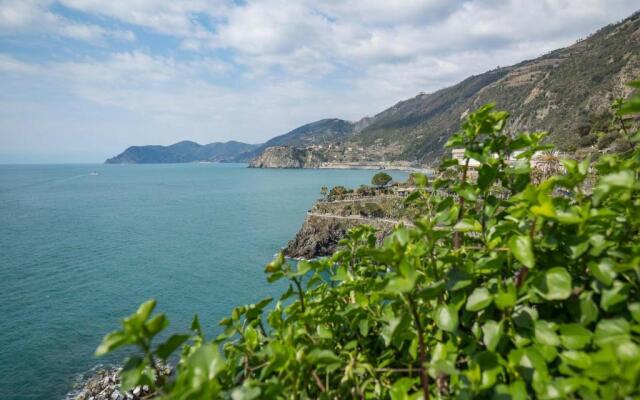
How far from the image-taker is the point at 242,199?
10588 cm

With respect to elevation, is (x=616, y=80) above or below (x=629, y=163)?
above

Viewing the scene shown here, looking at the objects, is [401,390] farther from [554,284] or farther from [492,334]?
[554,284]

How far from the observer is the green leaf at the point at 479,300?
127 cm

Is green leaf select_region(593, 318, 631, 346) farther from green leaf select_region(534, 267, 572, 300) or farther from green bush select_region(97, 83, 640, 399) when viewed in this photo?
green leaf select_region(534, 267, 572, 300)

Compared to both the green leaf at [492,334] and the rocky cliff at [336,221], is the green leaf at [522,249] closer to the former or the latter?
the green leaf at [492,334]

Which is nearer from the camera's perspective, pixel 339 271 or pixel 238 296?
pixel 339 271

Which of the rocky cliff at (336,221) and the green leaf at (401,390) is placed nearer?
the green leaf at (401,390)

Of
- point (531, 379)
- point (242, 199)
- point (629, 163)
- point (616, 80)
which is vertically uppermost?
point (616, 80)

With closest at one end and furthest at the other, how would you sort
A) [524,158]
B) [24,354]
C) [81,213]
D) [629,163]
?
[629,163] → [524,158] → [24,354] → [81,213]

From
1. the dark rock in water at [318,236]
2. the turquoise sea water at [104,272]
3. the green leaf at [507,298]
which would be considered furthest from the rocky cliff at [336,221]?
the green leaf at [507,298]

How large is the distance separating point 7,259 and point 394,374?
6050 centimetres

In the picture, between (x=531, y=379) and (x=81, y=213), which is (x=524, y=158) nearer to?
(x=531, y=379)

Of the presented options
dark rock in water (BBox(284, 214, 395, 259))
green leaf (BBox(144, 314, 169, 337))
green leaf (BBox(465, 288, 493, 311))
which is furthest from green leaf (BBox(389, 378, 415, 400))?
dark rock in water (BBox(284, 214, 395, 259))

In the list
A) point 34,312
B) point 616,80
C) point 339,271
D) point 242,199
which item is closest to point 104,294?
point 34,312
